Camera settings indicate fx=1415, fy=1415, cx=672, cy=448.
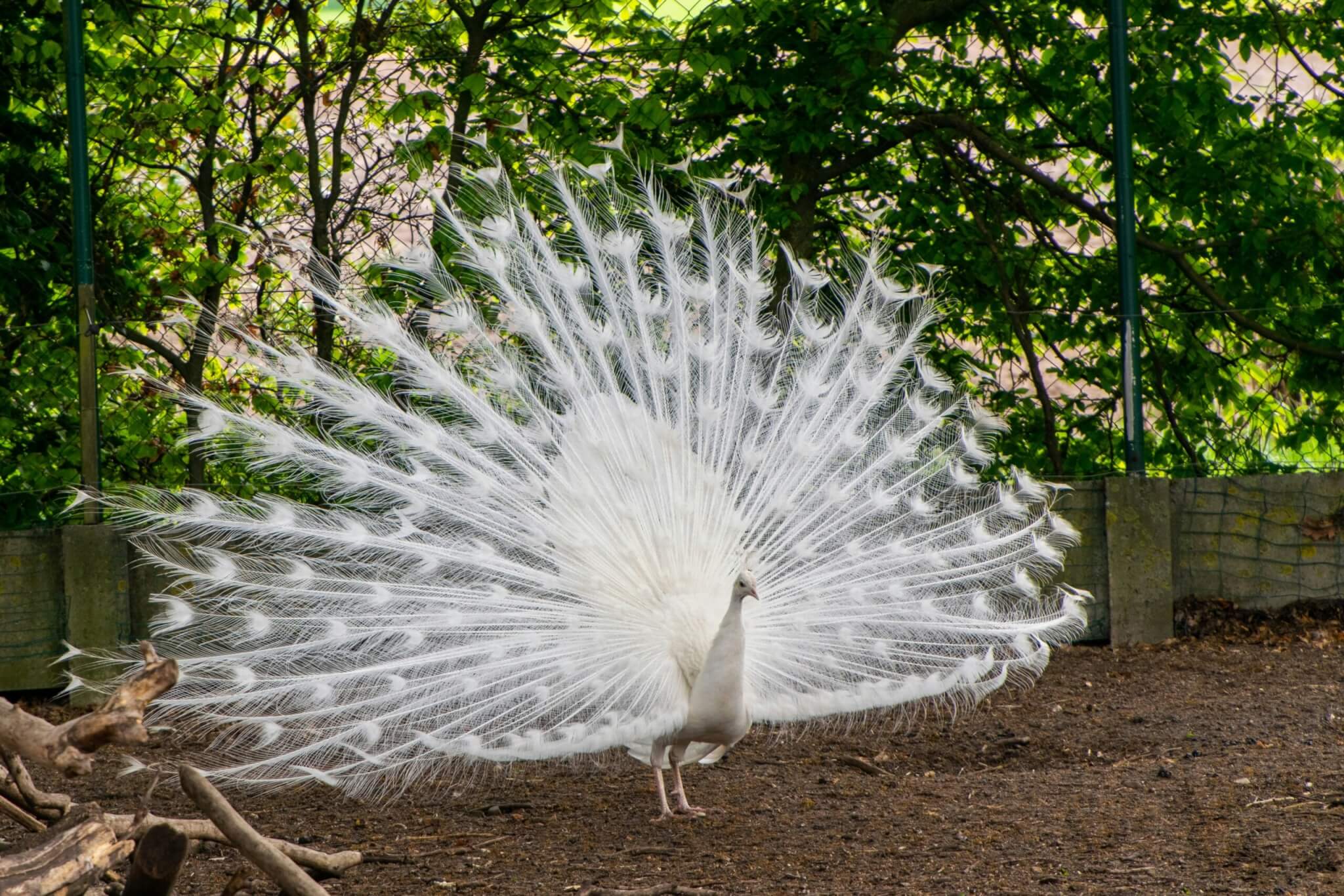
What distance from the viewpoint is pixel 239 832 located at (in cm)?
346

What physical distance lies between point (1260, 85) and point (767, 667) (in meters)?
5.01

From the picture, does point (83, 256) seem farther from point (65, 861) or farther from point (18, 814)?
point (65, 861)

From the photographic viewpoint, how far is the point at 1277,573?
7664mm

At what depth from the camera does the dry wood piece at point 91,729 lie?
2639 mm

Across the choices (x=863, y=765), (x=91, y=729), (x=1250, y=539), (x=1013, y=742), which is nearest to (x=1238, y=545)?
(x=1250, y=539)

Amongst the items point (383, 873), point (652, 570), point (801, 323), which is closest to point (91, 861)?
point (383, 873)

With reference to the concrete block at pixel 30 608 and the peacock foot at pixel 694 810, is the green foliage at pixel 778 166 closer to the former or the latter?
the concrete block at pixel 30 608

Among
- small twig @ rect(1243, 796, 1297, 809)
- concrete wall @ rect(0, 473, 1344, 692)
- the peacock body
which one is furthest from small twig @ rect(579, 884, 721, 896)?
concrete wall @ rect(0, 473, 1344, 692)

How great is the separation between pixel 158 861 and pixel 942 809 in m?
2.63

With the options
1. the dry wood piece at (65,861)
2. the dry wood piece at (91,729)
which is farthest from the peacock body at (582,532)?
the dry wood piece at (91,729)

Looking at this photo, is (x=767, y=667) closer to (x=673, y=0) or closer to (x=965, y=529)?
(x=965, y=529)

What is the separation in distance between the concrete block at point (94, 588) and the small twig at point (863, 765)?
352 cm

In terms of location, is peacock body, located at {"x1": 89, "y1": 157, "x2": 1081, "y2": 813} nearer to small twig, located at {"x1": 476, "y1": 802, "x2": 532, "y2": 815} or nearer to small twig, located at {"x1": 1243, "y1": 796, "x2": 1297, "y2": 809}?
small twig, located at {"x1": 476, "y1": 802, "x2": 532, "y2": 815}

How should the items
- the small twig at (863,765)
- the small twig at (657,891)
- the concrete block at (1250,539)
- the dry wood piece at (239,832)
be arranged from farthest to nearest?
1. the concrete block at (1250,539)
2. the small twig at (863,765)
3. the small twig at (657,891)
4. the dry wood piece at (239,832)
